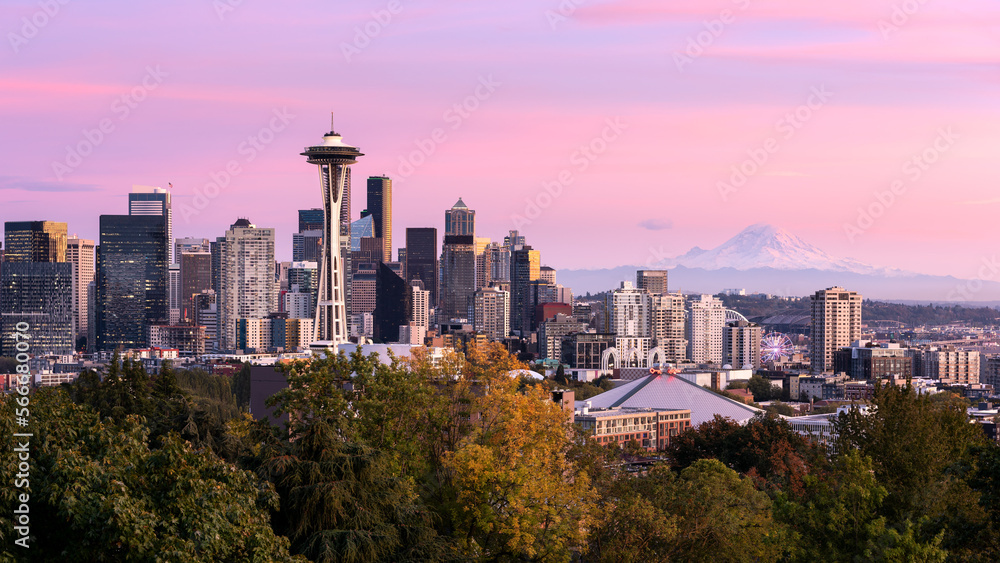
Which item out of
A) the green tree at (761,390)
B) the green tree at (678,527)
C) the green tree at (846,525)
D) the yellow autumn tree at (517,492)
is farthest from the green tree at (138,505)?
the green tree at (761,390)

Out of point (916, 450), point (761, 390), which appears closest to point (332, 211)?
point (761, 390)

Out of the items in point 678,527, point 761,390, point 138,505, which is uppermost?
point 138,505

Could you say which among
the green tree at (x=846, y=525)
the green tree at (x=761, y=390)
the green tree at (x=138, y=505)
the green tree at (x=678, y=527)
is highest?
the green tree at (x=138, y=505)

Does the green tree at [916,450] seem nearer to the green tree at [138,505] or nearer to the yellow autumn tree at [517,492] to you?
the yellow autumn tree at [517,492]

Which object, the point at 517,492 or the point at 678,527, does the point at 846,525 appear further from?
the point at 517,492

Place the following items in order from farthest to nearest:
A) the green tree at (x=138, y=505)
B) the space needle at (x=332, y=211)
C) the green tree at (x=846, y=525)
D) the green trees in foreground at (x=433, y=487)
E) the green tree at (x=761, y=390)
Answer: the green tree at (x=761, y=390)
the space needle at (x=332, y=211)
the green tree at (x=846, y=525)
the green trees in foreground at (x=433, y=487)
the green tree at (x=138, y=505)

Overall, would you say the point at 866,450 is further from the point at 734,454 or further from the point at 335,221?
the point at 335,221

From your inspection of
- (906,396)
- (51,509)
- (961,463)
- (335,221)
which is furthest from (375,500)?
(335,221)
